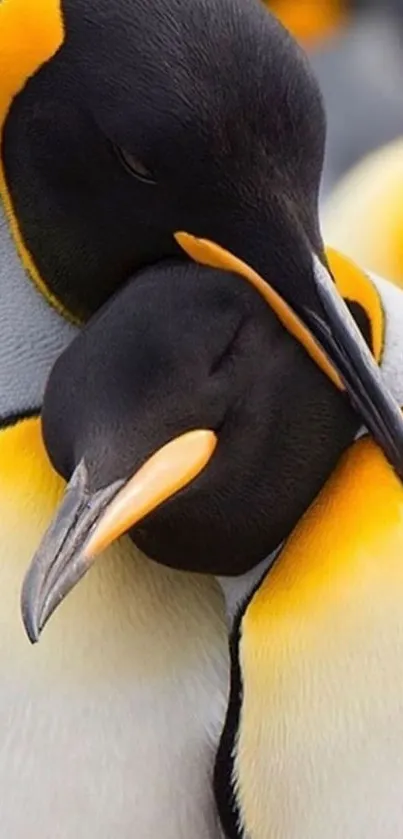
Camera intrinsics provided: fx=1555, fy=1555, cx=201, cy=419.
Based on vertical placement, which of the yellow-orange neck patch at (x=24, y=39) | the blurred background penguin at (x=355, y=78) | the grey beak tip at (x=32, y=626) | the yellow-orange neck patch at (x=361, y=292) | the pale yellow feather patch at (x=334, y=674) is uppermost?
the yellow-orange neck patch at (x=24, y=39)

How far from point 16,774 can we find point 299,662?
0.19 m

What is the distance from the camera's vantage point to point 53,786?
0.95 m

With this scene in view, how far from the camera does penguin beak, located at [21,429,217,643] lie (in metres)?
0.77

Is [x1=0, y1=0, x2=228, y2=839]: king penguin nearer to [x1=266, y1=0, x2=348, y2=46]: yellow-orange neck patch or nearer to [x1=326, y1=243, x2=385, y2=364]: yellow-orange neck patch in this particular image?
[x1=326, y1=243, x2=385, y2=364]: yellow-orange neck patch

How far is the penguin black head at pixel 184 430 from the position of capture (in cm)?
79

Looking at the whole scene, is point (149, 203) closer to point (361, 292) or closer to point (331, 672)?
point (361, 292)

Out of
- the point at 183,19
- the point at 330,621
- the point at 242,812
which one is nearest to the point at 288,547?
the point at 330,621

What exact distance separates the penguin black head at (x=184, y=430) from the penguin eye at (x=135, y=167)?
53 millimetres

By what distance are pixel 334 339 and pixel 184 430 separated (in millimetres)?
105

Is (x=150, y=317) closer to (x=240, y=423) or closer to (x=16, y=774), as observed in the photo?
(x=240, y=423)

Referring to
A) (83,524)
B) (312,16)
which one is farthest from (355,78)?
(83,524)

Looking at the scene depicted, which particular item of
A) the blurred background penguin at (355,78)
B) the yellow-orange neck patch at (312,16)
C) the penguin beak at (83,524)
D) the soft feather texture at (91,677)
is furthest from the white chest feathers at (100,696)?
the yellow-orange neck patch at (312,16)

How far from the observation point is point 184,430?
2.72ft

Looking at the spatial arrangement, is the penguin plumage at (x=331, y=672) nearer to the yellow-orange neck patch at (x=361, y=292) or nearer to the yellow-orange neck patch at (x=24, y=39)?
the yellow-orange neck patch at (x=361, y=292)
